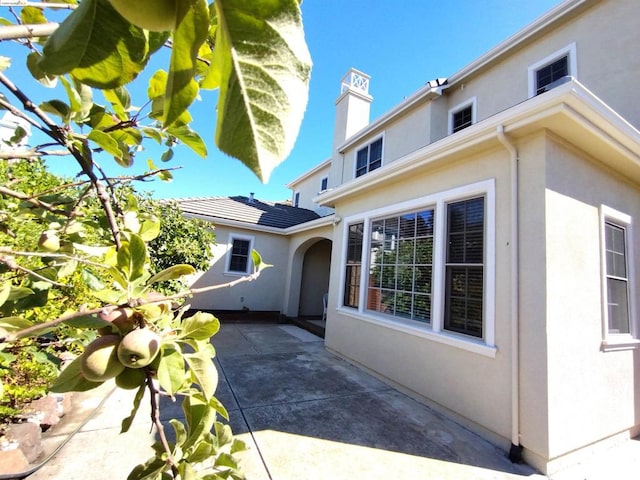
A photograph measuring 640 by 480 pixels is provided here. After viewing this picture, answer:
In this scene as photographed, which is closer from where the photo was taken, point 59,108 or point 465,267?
point 59,108

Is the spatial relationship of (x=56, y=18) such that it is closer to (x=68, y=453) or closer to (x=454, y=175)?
(x=68, y=453)

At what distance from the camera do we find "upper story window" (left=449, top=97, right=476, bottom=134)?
7461 mm

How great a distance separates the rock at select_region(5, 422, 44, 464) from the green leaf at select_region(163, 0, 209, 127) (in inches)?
162

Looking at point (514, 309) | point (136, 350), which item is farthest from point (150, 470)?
point (514, 309)

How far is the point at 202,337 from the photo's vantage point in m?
0.78

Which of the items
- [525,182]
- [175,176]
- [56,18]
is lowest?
[175,176]

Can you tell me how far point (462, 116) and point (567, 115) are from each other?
16.6ft

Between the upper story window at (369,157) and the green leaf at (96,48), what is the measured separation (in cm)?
931

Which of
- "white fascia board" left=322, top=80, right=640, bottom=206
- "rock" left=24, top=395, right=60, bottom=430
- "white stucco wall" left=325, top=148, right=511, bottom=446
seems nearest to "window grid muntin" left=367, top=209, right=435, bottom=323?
"white stucco wall" left=325, top=148, right=511, bottom=446

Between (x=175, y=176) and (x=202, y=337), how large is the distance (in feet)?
3.38

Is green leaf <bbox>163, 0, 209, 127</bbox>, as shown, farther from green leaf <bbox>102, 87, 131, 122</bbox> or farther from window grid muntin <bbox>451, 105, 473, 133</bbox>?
window grid muntin <bbox>451, 105, 473, 133</bbox>

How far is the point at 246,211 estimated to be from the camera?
1201cm

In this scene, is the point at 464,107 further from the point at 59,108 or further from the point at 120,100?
the point at 59,108

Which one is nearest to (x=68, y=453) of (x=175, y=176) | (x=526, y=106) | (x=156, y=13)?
(x=175, y=176)
